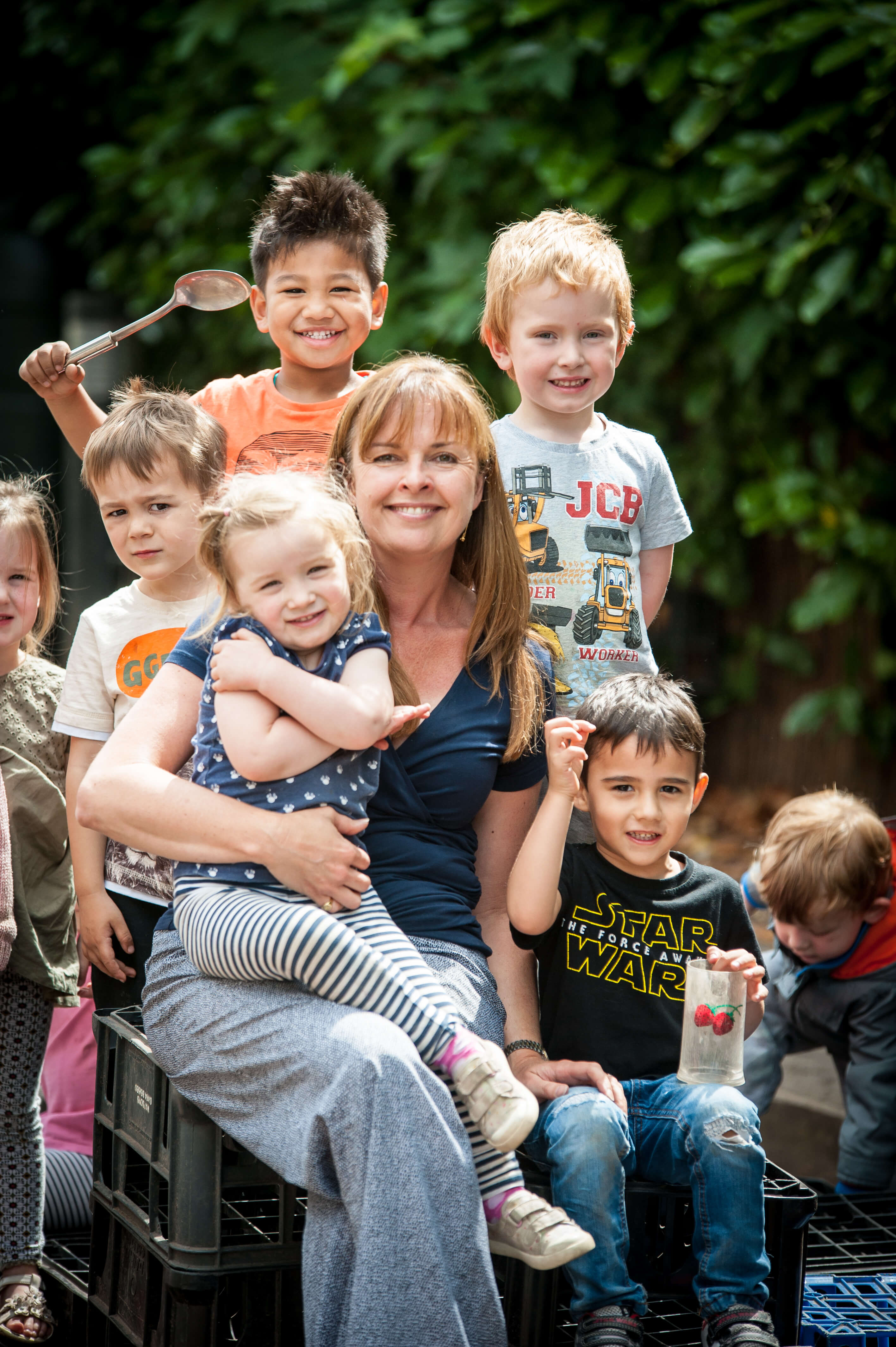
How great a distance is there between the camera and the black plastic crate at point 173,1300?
1.77 metres

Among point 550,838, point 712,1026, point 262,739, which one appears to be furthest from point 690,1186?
point 262,739

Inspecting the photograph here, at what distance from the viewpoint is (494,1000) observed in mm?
2041

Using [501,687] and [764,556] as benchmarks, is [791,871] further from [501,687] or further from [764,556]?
[764,556]

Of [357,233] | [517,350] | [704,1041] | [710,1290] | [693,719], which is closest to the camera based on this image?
[710,1290]

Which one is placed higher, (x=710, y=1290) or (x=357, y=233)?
(x=357, y=233)

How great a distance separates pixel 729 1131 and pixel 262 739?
2.81 ft

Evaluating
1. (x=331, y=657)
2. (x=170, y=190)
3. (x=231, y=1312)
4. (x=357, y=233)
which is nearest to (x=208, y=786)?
(x=331, y=657)

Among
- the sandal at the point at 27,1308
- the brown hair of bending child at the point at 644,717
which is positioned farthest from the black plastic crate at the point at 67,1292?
the brown hair of bending child at the point at 644,717

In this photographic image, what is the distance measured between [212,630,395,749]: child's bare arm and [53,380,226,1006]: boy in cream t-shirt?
53 cm

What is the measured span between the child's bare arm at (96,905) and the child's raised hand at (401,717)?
0.64 metres

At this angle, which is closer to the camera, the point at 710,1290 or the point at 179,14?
the point at 710,1290

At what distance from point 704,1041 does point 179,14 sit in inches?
220

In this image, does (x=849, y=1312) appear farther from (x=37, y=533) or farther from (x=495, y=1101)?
(x=37, y=533)

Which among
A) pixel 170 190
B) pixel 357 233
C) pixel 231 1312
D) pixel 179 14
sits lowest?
pixel 231 1312
